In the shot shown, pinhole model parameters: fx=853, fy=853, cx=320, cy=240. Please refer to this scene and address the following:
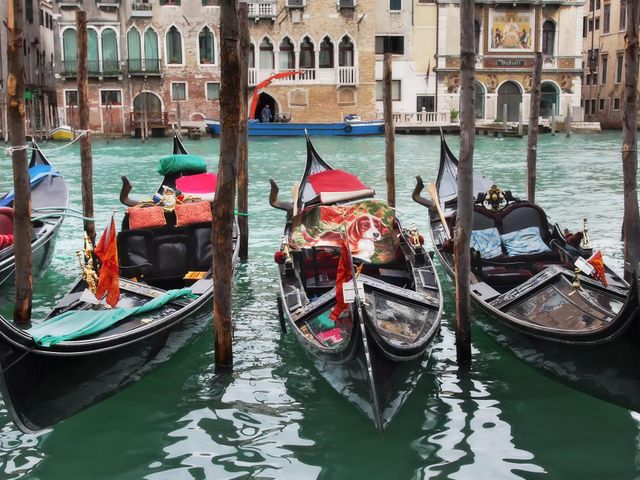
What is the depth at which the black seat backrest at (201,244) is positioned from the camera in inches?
194

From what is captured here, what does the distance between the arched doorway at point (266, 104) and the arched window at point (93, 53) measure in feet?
14.2

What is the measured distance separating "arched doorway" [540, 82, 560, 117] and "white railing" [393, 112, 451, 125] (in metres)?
3.00

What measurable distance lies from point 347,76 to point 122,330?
1976cm

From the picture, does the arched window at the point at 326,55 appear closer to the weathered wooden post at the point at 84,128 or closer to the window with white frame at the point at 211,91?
the window with white frame at the point at 211,91

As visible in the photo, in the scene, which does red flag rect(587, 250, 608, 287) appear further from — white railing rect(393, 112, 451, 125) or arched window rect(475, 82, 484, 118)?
arched window rect(475, 82, 484, 118)

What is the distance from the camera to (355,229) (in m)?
4.98

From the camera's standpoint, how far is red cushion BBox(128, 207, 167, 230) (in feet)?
16.1

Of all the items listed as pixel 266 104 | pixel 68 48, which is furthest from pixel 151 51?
pixel 266 104

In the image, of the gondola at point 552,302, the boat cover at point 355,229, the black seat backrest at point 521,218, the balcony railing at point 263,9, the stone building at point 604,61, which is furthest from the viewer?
the stone building at point 604,61

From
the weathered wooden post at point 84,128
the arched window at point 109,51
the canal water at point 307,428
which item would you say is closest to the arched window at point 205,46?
the arched window at point 109,51

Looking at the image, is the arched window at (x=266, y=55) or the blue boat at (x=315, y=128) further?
the arched window at (x=266, y=55)

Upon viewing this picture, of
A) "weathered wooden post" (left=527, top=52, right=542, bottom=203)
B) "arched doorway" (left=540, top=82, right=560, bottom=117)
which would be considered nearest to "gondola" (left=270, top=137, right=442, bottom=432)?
"weathered wooden post" (left=527, top=52, right=542, bottom=203)

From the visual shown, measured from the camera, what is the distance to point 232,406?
11.8ft

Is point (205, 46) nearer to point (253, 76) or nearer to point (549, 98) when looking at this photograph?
point (253, 76)
